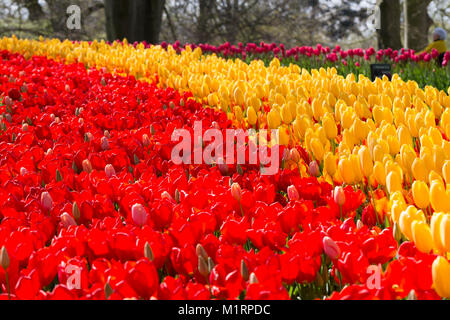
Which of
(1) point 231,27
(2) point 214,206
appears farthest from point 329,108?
(1) point 231,27

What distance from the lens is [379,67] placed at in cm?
596

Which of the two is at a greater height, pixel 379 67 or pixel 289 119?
pixel 379 67

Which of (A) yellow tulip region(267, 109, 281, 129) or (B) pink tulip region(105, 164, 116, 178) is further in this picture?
(A) yellow tulip region(267, 109, 281, 129)

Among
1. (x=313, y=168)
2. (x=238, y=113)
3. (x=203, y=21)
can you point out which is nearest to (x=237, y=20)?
(x=203, y=21)

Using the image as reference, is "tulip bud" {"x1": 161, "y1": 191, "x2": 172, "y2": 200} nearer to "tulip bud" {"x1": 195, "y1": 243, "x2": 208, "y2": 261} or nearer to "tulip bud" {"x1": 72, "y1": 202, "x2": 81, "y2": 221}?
"tulip bud" {"x1": 72, "y1": 202, "x2": 81, "y2": 221}

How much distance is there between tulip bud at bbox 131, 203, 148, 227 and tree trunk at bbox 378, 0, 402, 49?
12659mm

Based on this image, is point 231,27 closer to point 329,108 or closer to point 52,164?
point 329,108

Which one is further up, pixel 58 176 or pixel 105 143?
pixel 105 143

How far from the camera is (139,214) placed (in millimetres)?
2012

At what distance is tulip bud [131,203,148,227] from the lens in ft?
6.57

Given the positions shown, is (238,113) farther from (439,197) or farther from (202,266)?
(202,266)

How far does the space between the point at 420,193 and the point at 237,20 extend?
17.5m

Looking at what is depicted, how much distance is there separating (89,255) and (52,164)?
116 cm

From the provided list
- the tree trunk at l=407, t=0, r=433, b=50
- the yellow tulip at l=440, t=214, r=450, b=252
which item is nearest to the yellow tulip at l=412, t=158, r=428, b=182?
the yellow tulip at l=440, t=214, r=450, b=252
